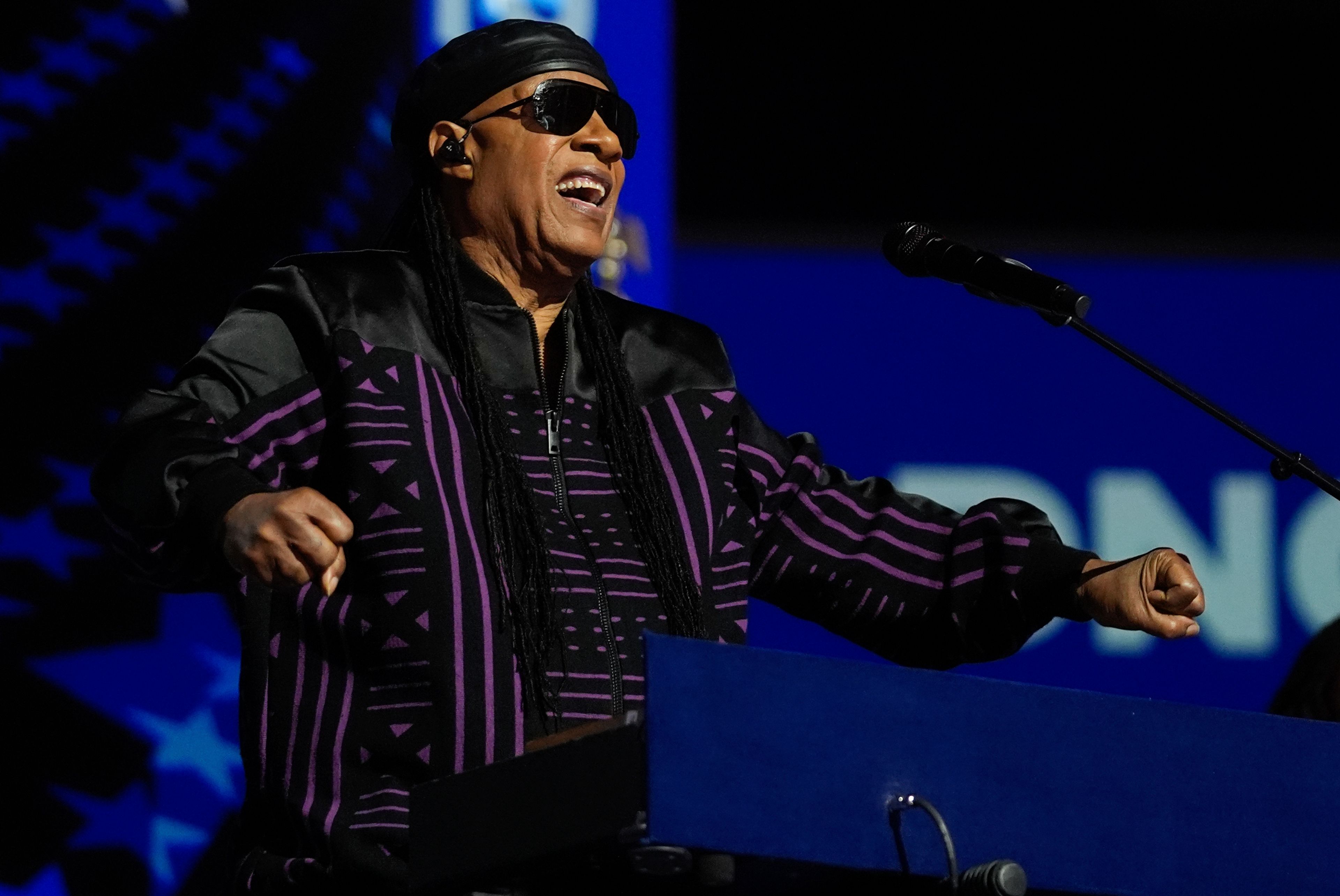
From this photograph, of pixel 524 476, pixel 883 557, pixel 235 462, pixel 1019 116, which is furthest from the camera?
pixel 1019 116

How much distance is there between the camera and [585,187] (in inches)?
113

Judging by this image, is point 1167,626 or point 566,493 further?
point 566,493

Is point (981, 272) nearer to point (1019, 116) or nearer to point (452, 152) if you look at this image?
point (452, 152)

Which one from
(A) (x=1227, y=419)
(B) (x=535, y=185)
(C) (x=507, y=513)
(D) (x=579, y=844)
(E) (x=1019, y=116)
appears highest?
(E) (x=1019, y=116)

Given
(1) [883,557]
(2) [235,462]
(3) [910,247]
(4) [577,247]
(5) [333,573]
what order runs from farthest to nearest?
(1) [883,557]
(4) [577,247]
(3) [910,247]
(2) [235,462]
(5) [333,573]

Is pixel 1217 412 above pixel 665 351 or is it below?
below

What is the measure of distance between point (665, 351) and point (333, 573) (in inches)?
42.2

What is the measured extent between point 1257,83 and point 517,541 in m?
3.05

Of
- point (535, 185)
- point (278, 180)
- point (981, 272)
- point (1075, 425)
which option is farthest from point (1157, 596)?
point (1075, 425)

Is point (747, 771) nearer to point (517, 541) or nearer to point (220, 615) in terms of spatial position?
point (517, 541)

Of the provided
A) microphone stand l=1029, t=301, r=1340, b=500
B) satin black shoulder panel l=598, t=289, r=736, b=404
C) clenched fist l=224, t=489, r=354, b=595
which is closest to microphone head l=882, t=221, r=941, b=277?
microphone stand l=1029, t=301, r=1340, b=500

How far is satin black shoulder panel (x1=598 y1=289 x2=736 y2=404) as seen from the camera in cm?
286

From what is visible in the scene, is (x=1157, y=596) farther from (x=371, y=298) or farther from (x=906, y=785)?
(x=371, y=298)

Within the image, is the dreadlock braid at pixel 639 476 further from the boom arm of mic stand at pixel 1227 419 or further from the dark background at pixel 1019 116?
the dark background at pixel 1019 116
